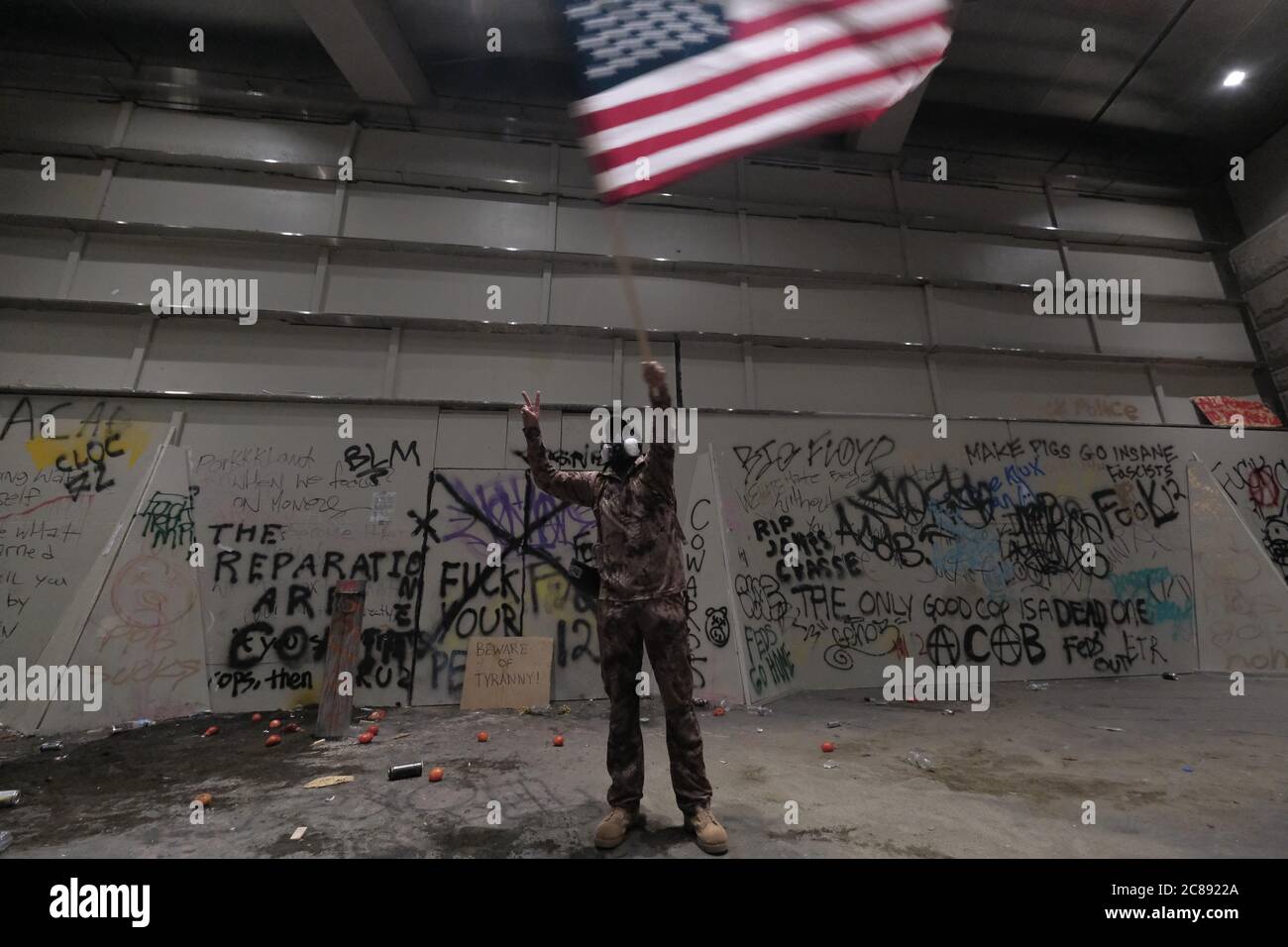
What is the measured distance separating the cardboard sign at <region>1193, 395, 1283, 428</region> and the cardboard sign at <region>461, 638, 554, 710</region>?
9212 mm

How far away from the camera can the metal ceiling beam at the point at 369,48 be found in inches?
216

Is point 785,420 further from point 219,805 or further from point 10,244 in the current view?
point 10,244

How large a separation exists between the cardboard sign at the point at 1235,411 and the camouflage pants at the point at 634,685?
889cm

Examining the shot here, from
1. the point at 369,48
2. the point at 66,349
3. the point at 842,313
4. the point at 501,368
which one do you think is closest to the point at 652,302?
the point at 501,368

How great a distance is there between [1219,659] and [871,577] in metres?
4.15

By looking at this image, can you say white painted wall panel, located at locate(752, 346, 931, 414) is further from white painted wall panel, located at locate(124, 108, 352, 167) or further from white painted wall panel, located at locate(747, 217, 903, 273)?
white painted wall panel, located at locate(124, 108, 352, 167)

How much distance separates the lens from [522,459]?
5746 mm

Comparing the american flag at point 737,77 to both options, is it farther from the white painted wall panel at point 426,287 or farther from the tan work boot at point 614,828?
the tan work boot at point 614,828

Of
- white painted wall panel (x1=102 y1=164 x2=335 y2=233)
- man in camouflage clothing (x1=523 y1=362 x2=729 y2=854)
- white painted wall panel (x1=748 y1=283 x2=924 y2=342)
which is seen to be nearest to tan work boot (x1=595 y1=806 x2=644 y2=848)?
man in camouflage clothing (x1=523 y1=362 x2=729 y2=854)

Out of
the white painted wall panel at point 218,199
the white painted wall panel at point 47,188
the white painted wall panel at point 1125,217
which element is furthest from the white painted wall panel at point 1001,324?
the white painted wall panel at point 47,188

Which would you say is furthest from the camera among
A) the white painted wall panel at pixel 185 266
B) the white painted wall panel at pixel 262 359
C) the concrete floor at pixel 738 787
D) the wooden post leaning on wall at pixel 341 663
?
the white painted wall panel at pixel 185 266

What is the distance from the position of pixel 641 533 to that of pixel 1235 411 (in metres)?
9.36

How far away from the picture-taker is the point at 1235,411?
700 cm

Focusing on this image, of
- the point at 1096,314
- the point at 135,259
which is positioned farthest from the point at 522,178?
the point at 1096,314
